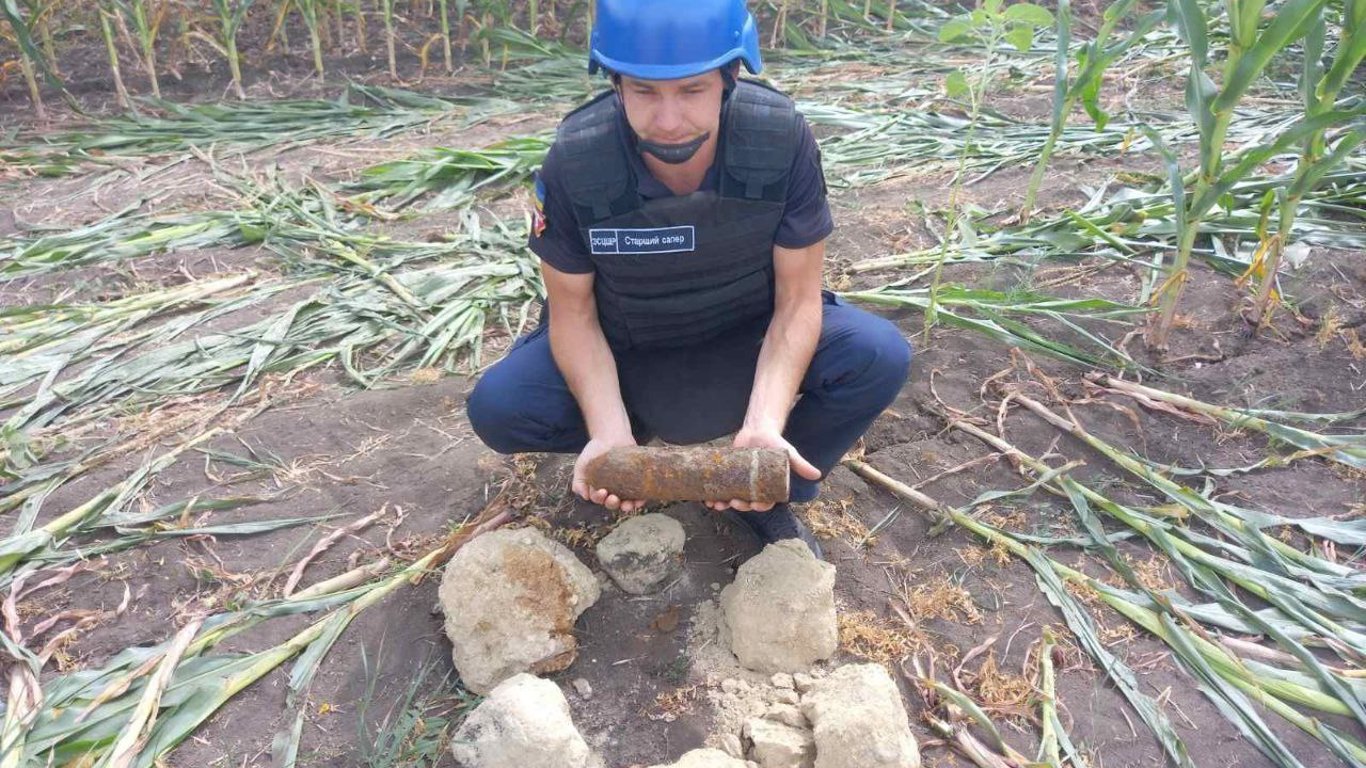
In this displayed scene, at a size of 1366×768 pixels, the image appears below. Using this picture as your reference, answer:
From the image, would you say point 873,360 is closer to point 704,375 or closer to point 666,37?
point 704,375

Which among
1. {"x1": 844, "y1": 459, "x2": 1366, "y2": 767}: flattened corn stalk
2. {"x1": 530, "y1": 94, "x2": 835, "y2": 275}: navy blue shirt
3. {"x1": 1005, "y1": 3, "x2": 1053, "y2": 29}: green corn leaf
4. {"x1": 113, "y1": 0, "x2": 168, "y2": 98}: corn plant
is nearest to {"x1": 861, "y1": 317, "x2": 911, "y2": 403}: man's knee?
{"x1": 530, "y1": 94, "x2": 835, "y2": 275}: navy blue shirt

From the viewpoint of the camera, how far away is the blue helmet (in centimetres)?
171

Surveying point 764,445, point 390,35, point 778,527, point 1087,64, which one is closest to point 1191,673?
point 778,527

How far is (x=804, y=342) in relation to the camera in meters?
2.12

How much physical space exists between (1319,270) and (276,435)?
340 cm

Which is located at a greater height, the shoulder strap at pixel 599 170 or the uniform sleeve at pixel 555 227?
the shoulder strap at pixel 599 170

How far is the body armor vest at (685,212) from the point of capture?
1.99 m

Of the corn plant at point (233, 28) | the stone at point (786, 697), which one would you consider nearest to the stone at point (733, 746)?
the stone at point (786, 697)

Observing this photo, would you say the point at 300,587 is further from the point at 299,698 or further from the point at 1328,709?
the point at 1328,709

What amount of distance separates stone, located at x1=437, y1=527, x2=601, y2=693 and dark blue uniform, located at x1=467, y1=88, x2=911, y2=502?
1.12ft

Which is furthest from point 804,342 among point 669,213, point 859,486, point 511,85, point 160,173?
point 511,85

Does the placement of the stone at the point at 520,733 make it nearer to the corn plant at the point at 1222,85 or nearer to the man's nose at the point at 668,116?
the man's nose at the point at 668,116

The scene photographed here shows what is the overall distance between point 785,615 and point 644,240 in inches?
33.5

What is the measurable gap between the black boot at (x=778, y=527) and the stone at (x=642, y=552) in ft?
0.64
